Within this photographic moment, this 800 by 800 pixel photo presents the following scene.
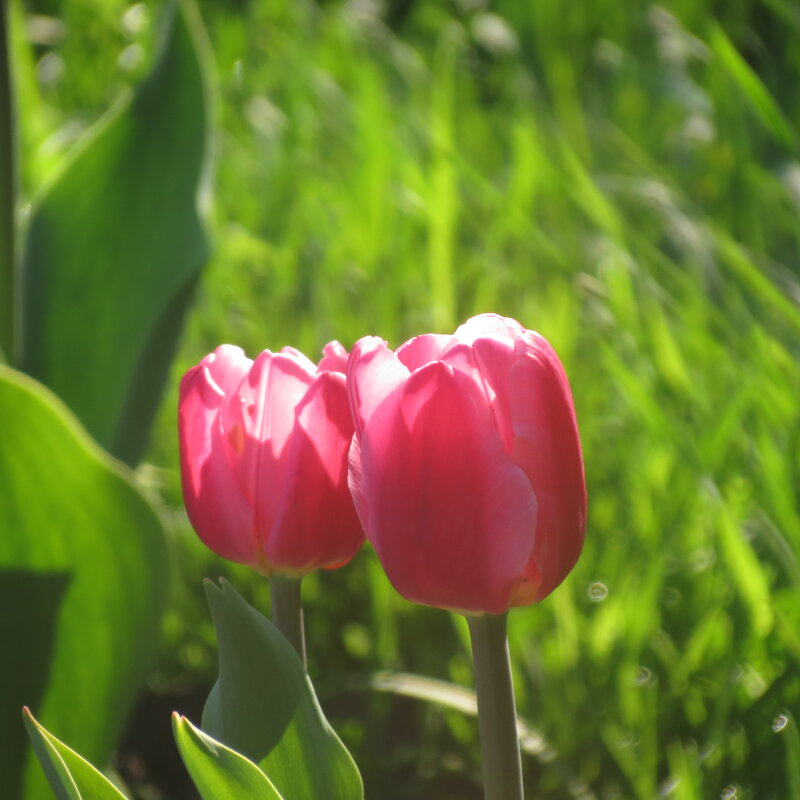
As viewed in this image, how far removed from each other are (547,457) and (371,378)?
0.06 m

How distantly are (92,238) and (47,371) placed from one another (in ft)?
0.34

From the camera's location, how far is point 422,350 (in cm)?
38

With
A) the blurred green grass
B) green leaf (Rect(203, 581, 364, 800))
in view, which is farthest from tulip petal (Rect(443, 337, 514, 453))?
the blurred green grass

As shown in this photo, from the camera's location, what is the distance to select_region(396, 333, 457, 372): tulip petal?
37 centimetres

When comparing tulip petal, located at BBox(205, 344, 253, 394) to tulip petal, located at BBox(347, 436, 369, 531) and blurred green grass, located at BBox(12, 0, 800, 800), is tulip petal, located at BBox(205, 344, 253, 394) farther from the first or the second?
blurred green grass, located at BBox(12, 0, 800, 800)

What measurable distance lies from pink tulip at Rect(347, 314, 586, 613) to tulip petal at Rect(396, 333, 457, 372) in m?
0.02

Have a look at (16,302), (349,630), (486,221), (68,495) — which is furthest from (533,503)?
(486,221)

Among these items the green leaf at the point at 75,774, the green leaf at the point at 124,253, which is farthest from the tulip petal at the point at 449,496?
the green leaf at the point at 124,253

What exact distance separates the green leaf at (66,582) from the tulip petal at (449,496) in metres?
0.28

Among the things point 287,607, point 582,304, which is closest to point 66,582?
point 287,607

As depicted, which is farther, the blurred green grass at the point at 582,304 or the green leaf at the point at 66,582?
the blurred green grass at the point at 582,304

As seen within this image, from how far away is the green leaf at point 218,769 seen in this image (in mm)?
336

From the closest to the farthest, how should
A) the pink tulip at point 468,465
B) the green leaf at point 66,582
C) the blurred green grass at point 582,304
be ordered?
1. the pink tulip at point 468,465
2. the green leaf at point 66,582
3. the blurred green grass at point 582,304

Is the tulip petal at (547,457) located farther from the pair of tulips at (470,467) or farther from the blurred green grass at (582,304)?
the blurred green grass at (582,304)
